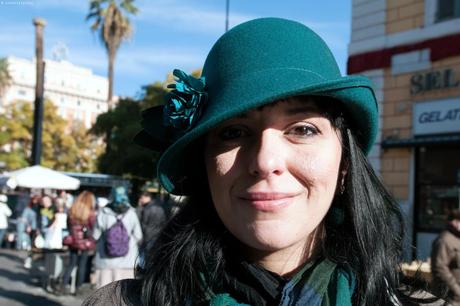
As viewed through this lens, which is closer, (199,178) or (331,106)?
(331,106)

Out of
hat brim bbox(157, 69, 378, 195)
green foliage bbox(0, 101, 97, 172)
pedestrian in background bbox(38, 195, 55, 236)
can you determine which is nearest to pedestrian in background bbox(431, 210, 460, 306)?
hat brim bbox(157, 69, 378, 195)

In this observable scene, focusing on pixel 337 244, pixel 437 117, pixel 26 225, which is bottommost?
pixel 26 225

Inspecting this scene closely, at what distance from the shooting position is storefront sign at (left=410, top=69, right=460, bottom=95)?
939 cm

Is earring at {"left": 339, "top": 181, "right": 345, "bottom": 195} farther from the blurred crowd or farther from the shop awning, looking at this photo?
the shop awning

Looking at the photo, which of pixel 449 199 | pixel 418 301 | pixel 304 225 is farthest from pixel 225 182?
pixel 449 199

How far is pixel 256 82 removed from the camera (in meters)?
1.31

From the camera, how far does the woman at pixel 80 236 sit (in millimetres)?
8492

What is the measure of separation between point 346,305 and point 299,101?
504mm

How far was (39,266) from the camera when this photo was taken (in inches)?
456

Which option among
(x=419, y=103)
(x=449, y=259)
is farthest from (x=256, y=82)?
(x=419, y=103)

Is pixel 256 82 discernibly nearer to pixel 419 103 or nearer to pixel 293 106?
pixel 293 106

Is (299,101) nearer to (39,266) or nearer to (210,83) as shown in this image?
(210,83)

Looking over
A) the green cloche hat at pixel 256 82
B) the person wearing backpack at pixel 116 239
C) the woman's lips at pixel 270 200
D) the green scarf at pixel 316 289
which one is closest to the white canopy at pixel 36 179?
the person wearing backpack at pixel 116 239

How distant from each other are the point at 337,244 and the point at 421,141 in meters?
8.73
